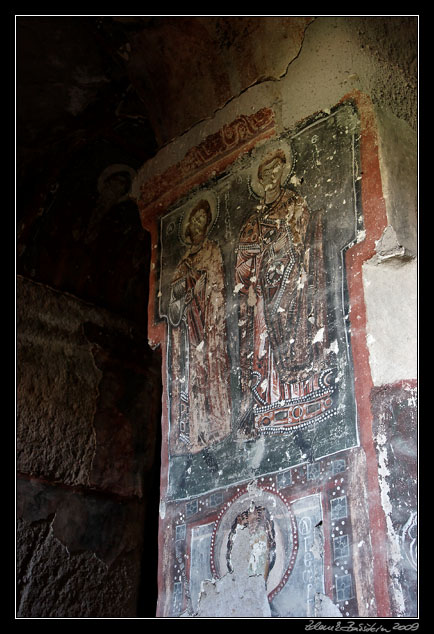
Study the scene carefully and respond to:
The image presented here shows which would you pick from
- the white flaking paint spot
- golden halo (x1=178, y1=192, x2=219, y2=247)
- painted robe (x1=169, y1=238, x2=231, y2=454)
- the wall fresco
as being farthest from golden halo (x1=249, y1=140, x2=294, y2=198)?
the white flaking paint spot

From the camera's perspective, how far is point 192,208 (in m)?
4.59

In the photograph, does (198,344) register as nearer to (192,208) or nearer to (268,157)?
(192,208)

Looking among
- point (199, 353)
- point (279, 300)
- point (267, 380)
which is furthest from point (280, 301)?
point (199, 353)

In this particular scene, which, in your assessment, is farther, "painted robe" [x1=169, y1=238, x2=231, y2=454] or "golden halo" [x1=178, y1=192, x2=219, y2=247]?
"golden halo" [x1=178, y1=192, x2=219, y2=247]

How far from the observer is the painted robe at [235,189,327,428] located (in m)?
3.61

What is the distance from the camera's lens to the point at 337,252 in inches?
141

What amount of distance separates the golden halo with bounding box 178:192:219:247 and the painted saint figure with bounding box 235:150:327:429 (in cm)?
29

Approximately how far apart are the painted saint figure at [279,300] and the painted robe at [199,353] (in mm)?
154

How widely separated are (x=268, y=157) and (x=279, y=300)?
2.74 ft

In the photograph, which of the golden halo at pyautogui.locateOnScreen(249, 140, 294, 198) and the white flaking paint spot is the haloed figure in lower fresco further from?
the white flaking paint spot

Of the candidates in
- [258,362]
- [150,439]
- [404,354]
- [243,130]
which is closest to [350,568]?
[404,354]

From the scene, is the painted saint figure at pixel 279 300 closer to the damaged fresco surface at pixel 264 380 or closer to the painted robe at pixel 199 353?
the damaged fresco surface at pixel 264 380
